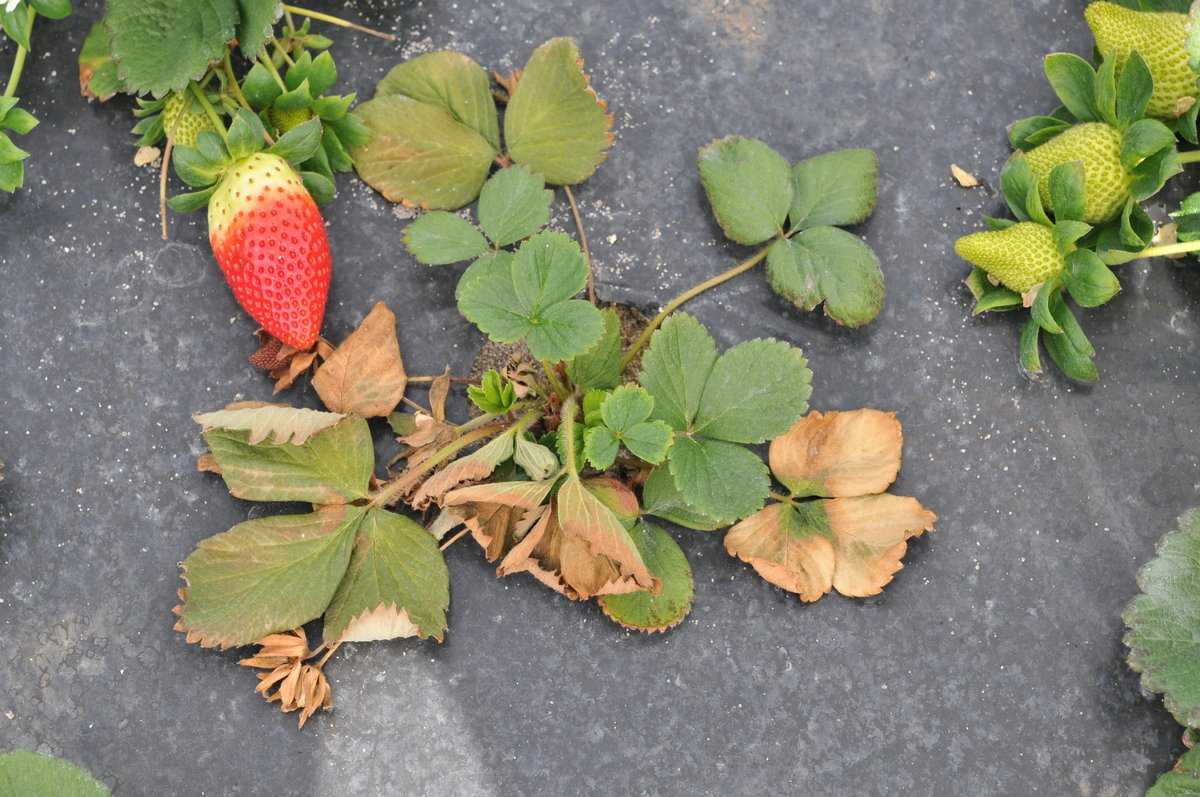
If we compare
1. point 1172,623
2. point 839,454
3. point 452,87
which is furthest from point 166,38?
point 1172,623

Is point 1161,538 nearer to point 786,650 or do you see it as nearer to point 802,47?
point 786,650

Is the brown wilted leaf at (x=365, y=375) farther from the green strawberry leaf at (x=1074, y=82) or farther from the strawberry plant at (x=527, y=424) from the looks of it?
the green strawberry leaf at (x=1074, y=82)

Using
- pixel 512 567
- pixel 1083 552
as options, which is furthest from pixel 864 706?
pixel 512 567

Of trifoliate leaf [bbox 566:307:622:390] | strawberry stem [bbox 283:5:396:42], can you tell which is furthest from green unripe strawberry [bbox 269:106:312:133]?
trifoliate leaf [bbox 566:307:622:390]

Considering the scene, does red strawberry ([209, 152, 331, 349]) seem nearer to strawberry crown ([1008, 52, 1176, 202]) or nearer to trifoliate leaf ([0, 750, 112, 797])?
trifoliate leaf ([0, 750, 112, 797])

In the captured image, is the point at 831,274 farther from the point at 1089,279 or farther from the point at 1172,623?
the point at 1172,623

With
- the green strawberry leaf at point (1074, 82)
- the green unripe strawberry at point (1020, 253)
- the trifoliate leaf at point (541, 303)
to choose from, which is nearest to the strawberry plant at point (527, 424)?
the trifoliate leaf at point (541, 303)

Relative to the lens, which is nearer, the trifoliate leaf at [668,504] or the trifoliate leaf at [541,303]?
the trifoliate leaf at [541,303]
